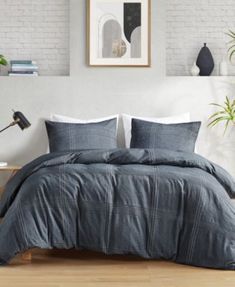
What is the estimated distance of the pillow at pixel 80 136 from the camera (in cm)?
603

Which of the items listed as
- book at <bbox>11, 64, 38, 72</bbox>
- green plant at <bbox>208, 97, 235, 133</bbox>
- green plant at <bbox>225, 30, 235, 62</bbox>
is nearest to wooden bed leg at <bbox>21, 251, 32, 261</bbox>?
book at <bbox>11, 64, 38, 72</bbox>

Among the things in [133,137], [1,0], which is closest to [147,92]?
[133,137]

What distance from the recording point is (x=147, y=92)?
6613mm

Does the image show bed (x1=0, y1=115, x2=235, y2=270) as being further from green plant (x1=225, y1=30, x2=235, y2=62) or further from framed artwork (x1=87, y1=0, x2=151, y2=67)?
green plant (x1=225, y1=30, x2=235, y2=62)

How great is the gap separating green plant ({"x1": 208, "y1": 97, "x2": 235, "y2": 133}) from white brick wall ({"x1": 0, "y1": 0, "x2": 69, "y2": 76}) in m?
1.60

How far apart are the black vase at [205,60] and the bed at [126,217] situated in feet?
7.85

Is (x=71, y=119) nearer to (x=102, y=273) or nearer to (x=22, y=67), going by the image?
(x=22, y=67)

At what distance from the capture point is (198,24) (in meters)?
6.77

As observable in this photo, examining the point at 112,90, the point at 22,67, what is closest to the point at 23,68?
the point at 22,67

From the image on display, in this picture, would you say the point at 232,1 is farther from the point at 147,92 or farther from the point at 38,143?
the point at 38,143

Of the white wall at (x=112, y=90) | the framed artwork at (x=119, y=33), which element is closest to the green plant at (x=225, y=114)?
the white wall at (x=112, y=90)

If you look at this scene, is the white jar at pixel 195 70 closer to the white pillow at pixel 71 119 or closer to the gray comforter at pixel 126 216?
the white pillow at pixel 71 119

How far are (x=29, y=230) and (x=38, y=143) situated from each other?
2.49 metres

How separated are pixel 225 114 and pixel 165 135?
95 cm
